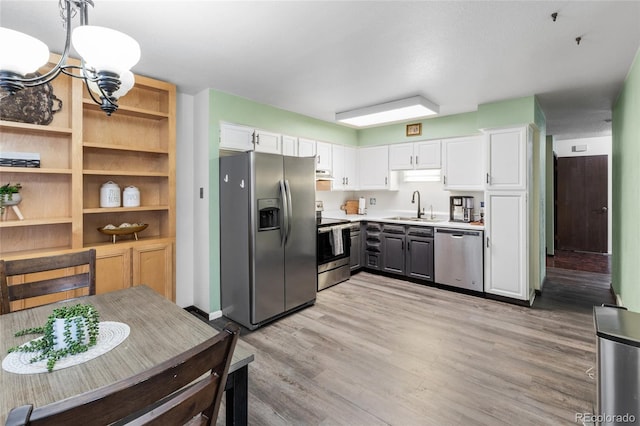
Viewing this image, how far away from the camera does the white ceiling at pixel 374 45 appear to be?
1941 millimetres

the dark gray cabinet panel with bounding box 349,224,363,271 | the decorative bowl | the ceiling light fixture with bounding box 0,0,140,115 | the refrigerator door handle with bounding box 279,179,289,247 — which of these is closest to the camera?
the ceiling light fixture with bounding box 0,0,140,115

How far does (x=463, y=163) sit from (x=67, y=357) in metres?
4.65

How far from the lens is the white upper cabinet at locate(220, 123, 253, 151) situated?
3.55 meters

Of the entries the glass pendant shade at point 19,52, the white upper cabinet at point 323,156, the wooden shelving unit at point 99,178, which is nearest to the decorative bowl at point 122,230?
the wooden shelving unit at point 99,178

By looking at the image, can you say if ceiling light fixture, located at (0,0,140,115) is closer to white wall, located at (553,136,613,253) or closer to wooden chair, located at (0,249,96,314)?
wooden chair, located at (0,249,96,314)

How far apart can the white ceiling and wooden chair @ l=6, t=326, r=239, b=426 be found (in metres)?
1.94

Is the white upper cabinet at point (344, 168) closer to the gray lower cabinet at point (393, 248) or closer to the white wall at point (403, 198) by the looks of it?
the white wall at point (403, 198)

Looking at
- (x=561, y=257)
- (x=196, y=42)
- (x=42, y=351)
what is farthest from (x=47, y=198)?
(x=561, y=257)

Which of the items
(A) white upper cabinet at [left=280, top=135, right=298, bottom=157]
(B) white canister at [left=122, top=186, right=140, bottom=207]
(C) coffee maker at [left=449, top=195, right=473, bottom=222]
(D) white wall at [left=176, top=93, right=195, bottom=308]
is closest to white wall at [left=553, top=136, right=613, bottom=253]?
(C) coffee maker at [left=449, top=195, right=473, bottom=222]

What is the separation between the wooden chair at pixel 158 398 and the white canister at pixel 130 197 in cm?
277

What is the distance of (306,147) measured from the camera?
15.3 ft

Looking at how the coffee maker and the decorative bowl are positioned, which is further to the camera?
the coffee maker

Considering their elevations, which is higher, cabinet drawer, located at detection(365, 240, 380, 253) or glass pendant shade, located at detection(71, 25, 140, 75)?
glass pendant shade, located at detection(71, 25, 140, 75)

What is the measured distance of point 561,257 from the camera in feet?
20.8
